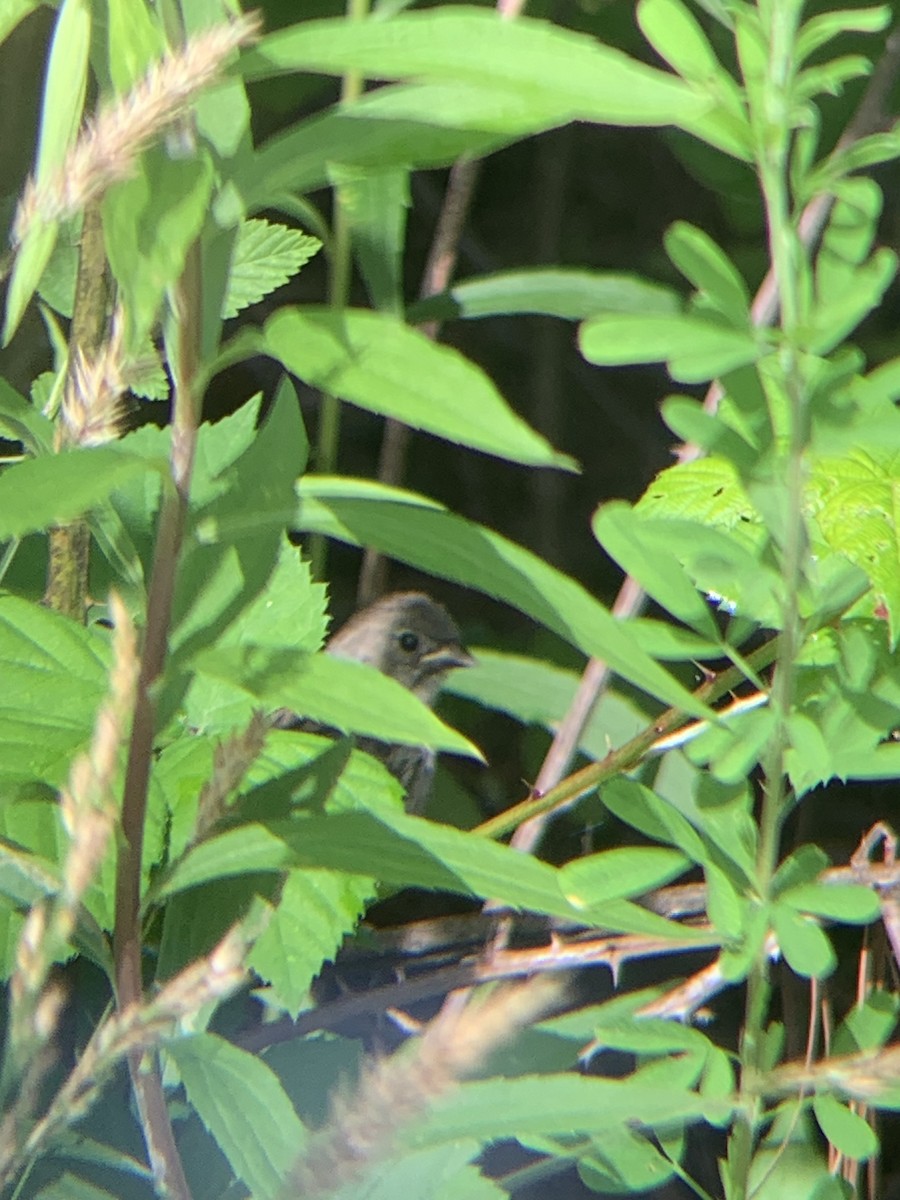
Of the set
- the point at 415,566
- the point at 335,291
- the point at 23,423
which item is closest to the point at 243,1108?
the point at 415,566

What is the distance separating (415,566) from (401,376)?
0.19 metres

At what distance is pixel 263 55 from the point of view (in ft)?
2.97

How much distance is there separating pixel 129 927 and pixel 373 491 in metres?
0.34

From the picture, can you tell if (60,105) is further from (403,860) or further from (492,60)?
(403,860)

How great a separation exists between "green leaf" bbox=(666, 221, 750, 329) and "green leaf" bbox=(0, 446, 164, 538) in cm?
37

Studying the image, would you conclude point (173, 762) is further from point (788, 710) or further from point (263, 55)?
point (263, 55)

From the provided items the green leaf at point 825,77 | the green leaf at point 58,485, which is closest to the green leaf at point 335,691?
the green leaf at point 58,485

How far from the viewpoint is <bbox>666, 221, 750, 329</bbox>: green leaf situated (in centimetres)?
105

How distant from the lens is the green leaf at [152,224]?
0.88m

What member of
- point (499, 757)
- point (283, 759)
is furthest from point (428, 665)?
point (283, 759)

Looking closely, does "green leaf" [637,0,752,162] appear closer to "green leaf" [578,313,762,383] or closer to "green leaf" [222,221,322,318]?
"green leaf" [578,313,762,383]

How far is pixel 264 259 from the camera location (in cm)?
166

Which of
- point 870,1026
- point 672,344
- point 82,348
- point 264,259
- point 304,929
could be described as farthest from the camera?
point 264,259

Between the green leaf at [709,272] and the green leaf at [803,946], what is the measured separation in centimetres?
40
